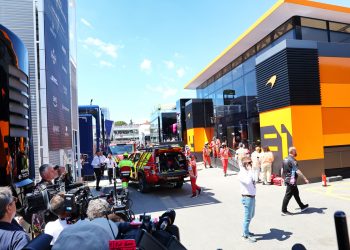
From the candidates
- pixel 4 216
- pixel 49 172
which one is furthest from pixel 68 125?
pixel 4 216

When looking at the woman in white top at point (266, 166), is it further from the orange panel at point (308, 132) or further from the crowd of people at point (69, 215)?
the crowd of people at point (69, 215)

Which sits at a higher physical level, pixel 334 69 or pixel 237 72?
pixel 237 72

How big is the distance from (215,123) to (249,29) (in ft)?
35.0

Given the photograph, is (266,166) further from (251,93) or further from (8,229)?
(8,229)

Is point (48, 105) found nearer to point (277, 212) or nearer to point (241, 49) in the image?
point (277, 212)

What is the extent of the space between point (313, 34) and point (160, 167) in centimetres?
1086

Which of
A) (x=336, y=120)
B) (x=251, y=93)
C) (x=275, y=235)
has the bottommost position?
(x=275, y=235)

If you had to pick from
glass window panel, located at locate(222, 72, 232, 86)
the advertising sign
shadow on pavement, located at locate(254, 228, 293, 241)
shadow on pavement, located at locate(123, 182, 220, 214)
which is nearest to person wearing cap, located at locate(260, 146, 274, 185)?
shadow on pavement, located at locate(123, 182, 220, 214)

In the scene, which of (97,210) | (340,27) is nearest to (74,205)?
(97,210)

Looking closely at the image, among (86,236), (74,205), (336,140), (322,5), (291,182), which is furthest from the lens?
(322,5)

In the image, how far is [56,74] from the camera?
1070cm

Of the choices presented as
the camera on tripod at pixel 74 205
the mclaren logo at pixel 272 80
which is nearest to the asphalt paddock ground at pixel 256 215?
the camera on tripod at pixel 74 205

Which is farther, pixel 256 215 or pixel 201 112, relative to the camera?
pixel 201 112

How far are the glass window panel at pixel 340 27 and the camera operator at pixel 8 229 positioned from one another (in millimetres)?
18116
